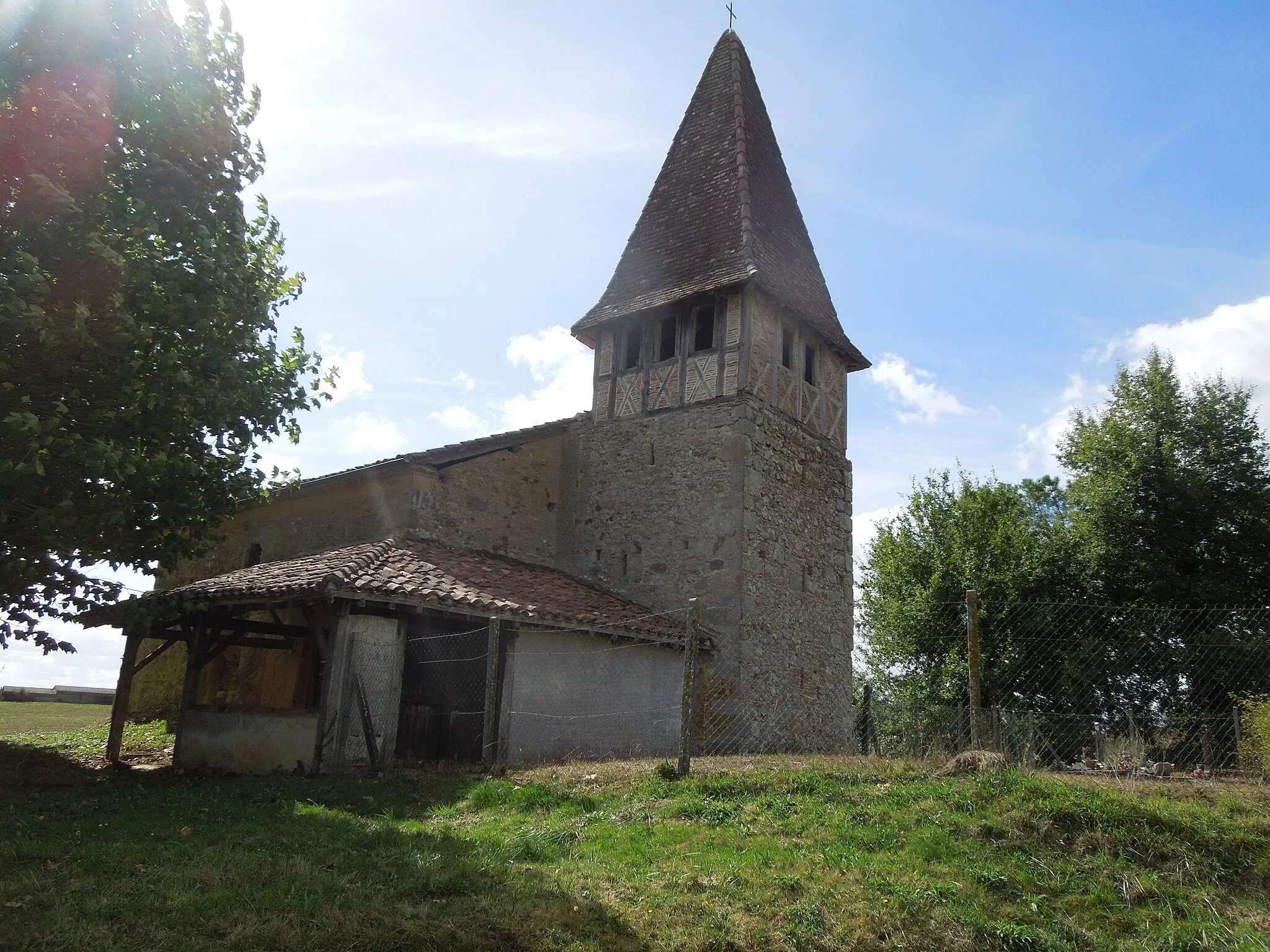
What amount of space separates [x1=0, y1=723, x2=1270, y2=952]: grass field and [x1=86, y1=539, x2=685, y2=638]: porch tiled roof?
287 centimetres

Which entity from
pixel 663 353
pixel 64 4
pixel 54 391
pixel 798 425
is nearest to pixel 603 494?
pixel 663 353

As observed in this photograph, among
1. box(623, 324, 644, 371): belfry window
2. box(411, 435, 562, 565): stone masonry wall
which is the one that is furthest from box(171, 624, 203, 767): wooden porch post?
box(623, 324, 644, 371): belfry window

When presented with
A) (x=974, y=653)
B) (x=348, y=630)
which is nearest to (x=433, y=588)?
(x=348, y=630)

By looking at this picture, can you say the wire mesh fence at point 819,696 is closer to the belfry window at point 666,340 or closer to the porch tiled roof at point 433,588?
the porch tiled roof at point 433,588

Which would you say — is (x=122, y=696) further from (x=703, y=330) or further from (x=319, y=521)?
(x=703, y=330)

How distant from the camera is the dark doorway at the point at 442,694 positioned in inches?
512

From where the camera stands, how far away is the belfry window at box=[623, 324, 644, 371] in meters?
17.4

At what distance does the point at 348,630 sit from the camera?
1120cm

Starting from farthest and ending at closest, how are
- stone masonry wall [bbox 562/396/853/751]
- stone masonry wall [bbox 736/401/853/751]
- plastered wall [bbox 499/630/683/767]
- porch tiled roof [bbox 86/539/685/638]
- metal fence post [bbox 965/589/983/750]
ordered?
stone masonry wall [bbox 736/401/853/751] < stone masonry wall [bbox 562/396/853/751] < plastered wall [bbox 499/630/683/767] < porch tiled roof [bbox 86/539/685/638] < metal fence post [bbox 965/589/983/750]

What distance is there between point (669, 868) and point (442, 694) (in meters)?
8.03

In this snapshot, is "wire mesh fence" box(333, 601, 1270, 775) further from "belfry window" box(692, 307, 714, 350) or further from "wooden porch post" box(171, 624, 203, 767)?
"belfry window" box(692, 307, 714, 350)

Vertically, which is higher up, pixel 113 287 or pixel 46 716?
pixel 113 287

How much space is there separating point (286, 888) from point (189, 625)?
941 cm

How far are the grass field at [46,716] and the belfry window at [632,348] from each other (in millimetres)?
13438
